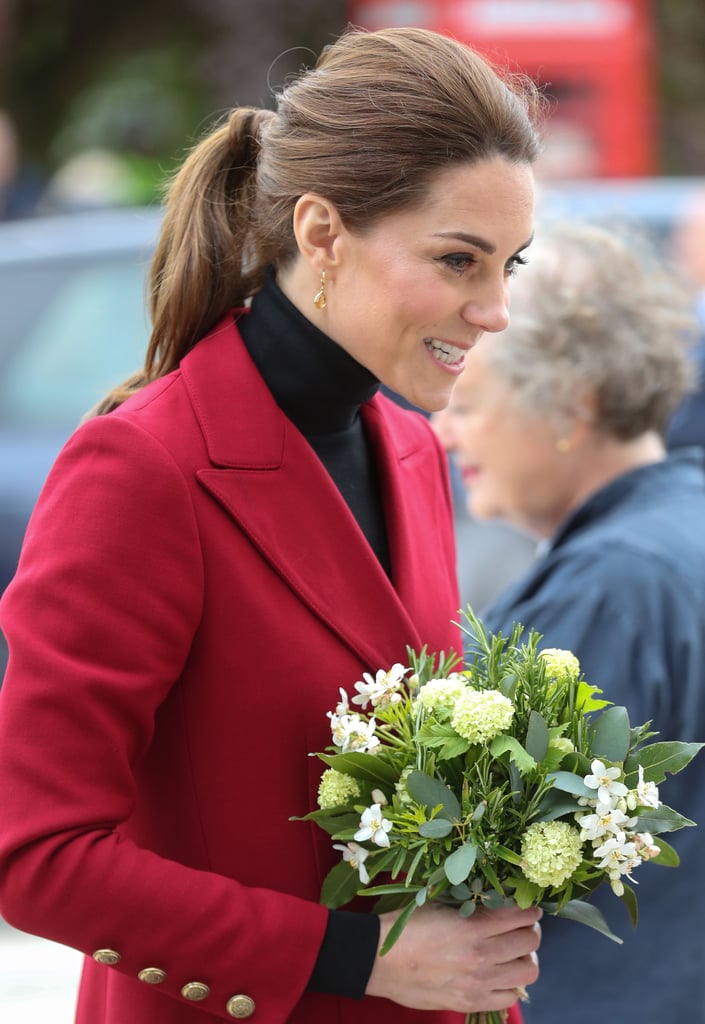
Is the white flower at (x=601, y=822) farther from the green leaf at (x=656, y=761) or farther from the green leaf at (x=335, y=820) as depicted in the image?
the green leaf at (x=335, y=820)

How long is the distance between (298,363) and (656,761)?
690 mm

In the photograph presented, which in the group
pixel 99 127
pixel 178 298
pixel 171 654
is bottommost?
pixel 99 127

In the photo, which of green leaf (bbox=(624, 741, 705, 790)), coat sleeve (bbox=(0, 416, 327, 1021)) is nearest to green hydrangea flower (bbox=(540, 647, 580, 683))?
green leaf (bbox=(624, 741, 705, 790))

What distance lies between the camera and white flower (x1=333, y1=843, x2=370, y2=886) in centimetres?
174

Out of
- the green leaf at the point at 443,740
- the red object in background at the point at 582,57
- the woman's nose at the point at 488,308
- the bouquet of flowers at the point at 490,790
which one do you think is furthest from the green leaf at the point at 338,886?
the red object in background at the point at 582,57

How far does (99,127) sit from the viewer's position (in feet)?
53.4

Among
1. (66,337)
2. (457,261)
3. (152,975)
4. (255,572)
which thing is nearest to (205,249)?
(457,261)

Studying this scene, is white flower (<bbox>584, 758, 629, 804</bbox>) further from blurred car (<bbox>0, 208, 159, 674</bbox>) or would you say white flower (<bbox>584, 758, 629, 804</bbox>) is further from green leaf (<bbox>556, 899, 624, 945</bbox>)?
blurred car (<bbox>0, 208, 159, 674</bbox>)

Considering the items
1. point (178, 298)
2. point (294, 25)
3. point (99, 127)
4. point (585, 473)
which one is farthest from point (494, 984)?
point (99, 127)

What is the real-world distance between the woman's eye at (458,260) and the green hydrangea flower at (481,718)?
550 mm

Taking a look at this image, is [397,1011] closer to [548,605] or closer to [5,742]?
[5,742]

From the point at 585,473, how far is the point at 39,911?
1.49 meters

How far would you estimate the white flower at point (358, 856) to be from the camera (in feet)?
5.69

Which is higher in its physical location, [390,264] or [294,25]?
[390,264]
